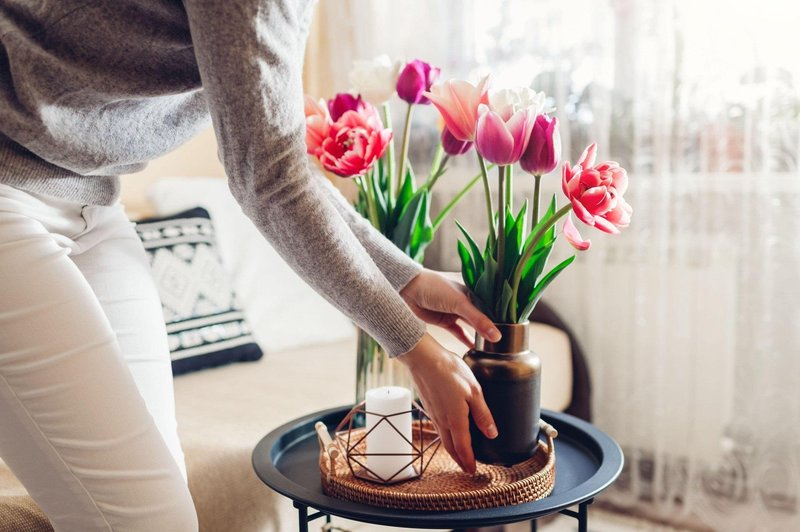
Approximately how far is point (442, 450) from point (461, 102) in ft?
1.61

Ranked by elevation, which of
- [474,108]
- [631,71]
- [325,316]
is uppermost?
[631,71]

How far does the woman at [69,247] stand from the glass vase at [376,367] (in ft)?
0.92

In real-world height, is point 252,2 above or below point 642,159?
above

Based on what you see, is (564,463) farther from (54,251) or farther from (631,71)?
(631,71)

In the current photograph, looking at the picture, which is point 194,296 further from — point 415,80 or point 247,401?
point 415,80

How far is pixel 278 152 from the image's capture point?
0.74 meters

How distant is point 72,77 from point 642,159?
4.74ft

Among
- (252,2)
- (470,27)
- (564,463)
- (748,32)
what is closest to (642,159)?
(748,32)

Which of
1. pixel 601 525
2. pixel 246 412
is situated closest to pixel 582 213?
pixel 246 412

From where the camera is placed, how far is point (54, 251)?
31.6 inches

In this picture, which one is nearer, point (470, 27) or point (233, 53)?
point (233, 53)

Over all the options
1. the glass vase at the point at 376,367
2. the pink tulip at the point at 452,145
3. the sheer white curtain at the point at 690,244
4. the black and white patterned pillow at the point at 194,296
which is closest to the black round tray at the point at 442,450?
the glass vase at the point at 376,367

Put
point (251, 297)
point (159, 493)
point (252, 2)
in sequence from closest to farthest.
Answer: point (252, 2) → point (159, 493) → point (251, 297)

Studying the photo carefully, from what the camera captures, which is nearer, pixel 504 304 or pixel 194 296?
pixel 504 304
